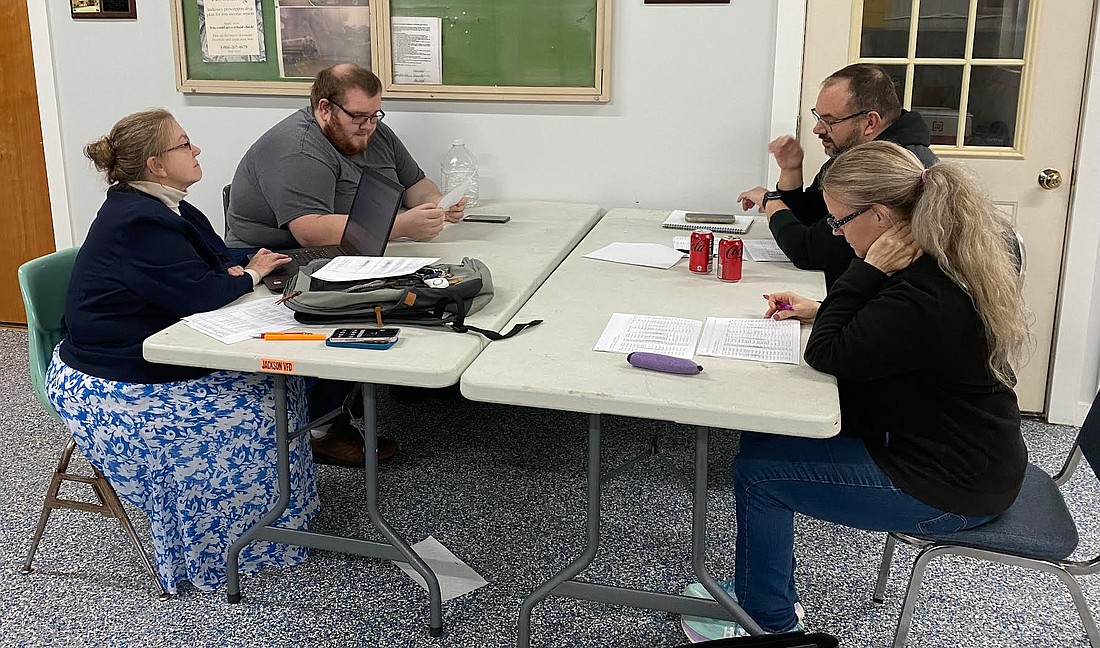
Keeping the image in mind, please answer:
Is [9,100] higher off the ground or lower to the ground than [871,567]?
higher

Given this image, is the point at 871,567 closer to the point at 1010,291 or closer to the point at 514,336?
the point at 1010,291

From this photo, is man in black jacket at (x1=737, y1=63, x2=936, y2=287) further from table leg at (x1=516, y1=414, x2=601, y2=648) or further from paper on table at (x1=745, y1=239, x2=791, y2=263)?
table leg at (x1=516, y1=414, x2=601, y2=648)

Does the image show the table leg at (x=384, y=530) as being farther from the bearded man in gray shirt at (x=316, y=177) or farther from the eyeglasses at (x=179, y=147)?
the bearded man in gray shirt at (x=316, y=177)

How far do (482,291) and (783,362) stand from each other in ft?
2.34

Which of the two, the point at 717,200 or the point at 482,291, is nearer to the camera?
the point at 482,291

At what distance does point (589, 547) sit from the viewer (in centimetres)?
197

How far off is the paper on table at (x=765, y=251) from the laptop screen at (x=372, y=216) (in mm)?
1013

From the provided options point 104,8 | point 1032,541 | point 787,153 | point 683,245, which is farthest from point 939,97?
point 104,8

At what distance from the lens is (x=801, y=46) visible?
3.22 m

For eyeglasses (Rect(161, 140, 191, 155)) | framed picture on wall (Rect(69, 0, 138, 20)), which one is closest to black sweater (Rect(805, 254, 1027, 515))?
eyeglasses (Rect(161, 140, 191, 155))

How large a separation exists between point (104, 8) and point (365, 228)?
1895 millimetres

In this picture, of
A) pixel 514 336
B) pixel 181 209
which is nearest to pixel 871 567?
pixel 514 336

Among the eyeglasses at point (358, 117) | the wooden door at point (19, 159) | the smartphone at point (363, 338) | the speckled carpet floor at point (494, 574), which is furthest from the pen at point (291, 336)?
the wooden door at point (19, 159)

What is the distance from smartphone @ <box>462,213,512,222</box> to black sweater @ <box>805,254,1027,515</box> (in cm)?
158
